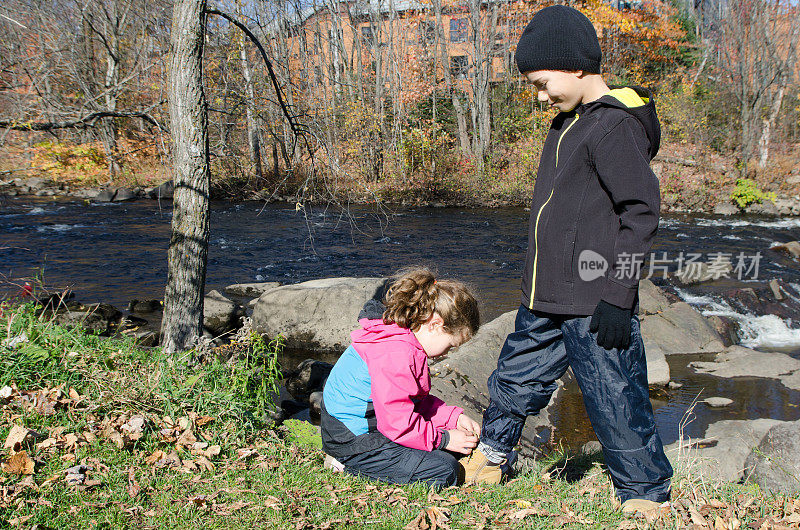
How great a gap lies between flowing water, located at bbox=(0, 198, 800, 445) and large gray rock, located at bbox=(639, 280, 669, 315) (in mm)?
1062

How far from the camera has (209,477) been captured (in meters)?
3.07

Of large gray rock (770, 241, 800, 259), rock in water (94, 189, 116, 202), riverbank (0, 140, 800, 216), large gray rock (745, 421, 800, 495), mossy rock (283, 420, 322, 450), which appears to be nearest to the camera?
mossy rock (283, 420, 322, 450)

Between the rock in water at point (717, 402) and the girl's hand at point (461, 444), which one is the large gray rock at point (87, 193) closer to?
the rock in water at point (717, 402)

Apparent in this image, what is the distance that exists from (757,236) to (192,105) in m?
14.1

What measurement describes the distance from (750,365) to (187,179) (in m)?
6.59

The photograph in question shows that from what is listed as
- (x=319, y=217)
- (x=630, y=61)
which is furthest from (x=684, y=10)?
(x=319, y=217)

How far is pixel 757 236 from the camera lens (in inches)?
566

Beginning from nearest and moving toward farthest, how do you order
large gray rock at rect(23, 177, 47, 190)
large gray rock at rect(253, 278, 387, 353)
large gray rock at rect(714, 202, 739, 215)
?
large gray rock at rect(253, 278, 387, 353)
large gray rock at rect(714, 202, 739, 215)
large gray rock at rect(23, 177, 47, 190)

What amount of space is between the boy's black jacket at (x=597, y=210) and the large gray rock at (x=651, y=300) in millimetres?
6136

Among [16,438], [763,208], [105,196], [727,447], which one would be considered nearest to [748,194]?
[763,208]

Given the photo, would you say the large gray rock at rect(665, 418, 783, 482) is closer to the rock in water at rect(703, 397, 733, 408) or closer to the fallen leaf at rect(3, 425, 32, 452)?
the rock in water at rect(703, 397, 733, 408)

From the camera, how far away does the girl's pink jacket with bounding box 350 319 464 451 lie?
2932 mm

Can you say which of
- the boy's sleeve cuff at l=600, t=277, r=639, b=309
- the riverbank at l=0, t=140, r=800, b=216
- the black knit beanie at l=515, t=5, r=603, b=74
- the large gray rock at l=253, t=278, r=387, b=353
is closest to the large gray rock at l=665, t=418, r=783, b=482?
the boy's sleeve cuff at l=600, t=277, r=639, b=309

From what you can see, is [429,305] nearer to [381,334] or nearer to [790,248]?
[381,334]
